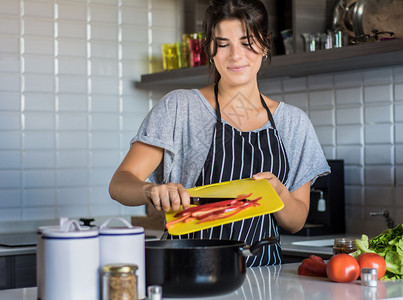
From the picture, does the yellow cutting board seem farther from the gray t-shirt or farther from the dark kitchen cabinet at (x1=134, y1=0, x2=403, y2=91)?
the dark kitchen cabinet at (x1=134, y1=0, x2=403, y2=91)

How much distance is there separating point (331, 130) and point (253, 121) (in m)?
1.29

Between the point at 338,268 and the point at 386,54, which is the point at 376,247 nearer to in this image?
the point at 338,268

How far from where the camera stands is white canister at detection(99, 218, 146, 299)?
120 cm

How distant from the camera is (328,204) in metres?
3.04

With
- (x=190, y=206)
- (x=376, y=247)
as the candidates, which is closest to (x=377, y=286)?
(x=376, y=247)

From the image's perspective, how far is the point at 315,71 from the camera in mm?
3119

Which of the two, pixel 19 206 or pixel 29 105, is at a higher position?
pixel 29 105

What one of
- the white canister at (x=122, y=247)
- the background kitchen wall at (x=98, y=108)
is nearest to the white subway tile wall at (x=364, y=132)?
the background kitchen wall at (x=98, y=108)

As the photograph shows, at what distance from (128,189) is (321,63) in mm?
1363

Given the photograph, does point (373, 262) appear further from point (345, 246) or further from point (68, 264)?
point (68, 264)

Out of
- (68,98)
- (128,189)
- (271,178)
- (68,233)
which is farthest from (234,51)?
(68,98)

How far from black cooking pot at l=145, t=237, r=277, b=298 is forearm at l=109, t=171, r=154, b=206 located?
0.98ft

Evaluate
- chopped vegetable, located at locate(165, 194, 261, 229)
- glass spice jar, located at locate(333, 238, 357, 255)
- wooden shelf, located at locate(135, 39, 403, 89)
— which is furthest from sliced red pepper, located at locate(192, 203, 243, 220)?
wooden shelf, located at locate(135, 39, 403, 89)

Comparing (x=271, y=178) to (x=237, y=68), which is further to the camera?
(x=237, y=68)
